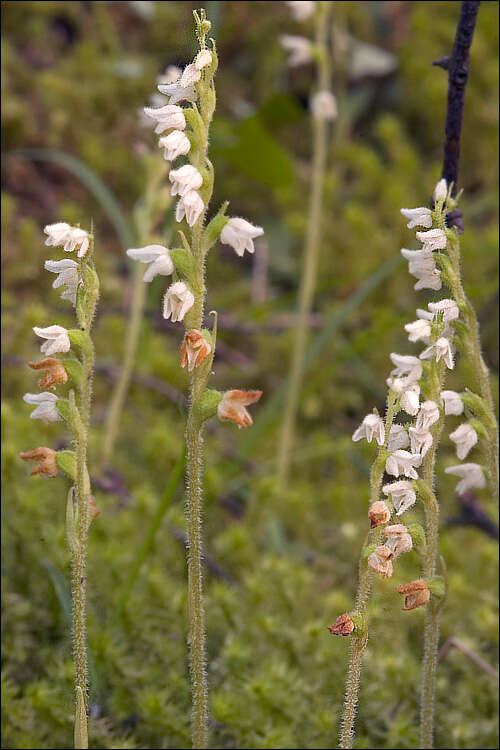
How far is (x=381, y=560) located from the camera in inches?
46.3

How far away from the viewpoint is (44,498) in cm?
235

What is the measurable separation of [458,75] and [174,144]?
68cm

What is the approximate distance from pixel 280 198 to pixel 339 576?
1792 millimetres

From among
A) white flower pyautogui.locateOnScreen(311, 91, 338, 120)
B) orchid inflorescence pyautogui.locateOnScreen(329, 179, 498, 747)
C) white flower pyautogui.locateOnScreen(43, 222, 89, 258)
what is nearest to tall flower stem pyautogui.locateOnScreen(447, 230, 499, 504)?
orchid inflorescence pyautogui.locateOnScreen(329, 179, 498, 747)

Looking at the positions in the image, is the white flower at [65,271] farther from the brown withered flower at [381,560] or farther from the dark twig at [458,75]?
the dark twig at [458,75]

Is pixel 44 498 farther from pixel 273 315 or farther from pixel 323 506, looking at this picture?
pixel 273 315

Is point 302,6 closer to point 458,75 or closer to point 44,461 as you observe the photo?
point 458,75

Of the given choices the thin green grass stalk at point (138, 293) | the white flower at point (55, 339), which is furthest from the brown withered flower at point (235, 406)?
the thin green grass stalk at point (138, 293)

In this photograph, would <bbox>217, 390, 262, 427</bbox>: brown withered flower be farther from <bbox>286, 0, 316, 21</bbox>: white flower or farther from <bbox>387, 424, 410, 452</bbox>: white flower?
<bbox>286, 0, 316, 21</bbox>: white flower

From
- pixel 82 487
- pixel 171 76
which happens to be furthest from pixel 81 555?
pixel 171 76

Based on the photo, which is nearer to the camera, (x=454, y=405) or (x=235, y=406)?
(x=235, y=406)

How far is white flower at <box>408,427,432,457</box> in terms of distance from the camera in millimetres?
1239

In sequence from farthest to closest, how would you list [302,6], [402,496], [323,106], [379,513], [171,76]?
[323,106]
[302,6]
[171,76]
[402,496]
[379,513]

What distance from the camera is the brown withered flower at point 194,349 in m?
1.18
